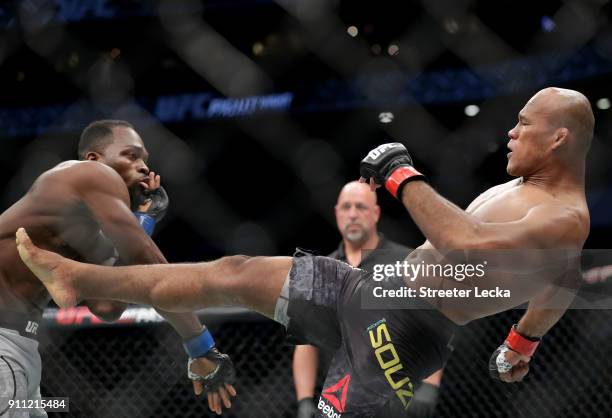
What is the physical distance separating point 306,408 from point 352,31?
246 cm

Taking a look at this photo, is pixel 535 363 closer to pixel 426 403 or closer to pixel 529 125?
pixel 426 403

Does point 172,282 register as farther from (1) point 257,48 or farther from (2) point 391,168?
(1) point 257,48

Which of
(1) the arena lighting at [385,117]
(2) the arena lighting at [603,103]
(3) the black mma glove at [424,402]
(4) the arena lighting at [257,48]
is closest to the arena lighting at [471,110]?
(1) the arena lighting at [385,117]

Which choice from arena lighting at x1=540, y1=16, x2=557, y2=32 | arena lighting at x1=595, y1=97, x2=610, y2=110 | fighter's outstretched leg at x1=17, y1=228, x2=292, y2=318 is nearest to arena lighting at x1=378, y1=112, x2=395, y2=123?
arena lighting at x1=540, y1=16, x2=557, y2=32

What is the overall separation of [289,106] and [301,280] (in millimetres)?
2805

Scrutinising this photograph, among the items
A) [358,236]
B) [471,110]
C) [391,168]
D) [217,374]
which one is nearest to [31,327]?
[217,374]

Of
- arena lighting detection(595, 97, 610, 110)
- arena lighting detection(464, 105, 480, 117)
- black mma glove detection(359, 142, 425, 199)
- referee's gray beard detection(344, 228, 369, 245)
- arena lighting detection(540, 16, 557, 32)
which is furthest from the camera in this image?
arena lighting detection(464, 105, 480, 117)

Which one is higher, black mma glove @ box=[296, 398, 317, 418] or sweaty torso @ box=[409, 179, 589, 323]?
sweaty torso @ box=[409, 179, 589, 323]

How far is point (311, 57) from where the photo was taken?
4.79m

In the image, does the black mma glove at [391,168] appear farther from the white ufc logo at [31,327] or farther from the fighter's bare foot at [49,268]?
the white ufc logo at [31,327]

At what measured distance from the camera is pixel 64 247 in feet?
7.10

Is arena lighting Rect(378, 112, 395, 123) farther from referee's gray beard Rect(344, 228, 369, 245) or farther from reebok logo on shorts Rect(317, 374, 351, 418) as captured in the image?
reebok logo on shorts Rect(317, 374, 351, 418)

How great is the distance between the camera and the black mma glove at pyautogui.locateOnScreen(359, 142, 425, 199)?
6.18ft

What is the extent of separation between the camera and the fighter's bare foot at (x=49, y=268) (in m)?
2.00
